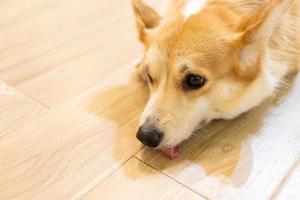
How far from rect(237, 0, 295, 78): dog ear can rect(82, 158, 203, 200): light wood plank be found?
1.18 feet

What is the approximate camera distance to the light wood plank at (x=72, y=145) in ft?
3.43

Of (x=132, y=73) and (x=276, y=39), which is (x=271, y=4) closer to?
(x=276, y=39)

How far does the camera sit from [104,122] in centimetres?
124

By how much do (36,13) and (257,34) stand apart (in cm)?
116

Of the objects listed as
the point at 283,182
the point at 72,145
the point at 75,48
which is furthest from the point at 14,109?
the point at 283,182

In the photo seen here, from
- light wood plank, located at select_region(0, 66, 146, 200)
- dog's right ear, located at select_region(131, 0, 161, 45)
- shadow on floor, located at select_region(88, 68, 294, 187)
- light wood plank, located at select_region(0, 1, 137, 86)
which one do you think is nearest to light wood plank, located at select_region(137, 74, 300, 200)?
shadow on floor, located at select_region(88, 68, 294, 187)

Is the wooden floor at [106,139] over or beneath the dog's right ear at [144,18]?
beneath

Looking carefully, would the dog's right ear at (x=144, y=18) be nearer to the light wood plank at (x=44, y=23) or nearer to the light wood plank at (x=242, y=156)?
the light wood plank at (x=242, y=156)

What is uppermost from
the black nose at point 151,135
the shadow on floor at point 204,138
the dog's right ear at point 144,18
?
the dog's right ear at point 144,18

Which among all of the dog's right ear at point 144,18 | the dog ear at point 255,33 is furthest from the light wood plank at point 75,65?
the dog ear at point 255,33

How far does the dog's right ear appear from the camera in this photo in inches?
48.7

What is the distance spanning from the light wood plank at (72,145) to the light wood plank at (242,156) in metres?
0.12

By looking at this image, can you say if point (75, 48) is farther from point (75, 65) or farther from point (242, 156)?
point (242, 156)

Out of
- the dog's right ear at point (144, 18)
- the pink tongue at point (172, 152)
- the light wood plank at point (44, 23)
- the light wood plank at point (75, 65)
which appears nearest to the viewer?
the pink tongue at point (172, 152)
